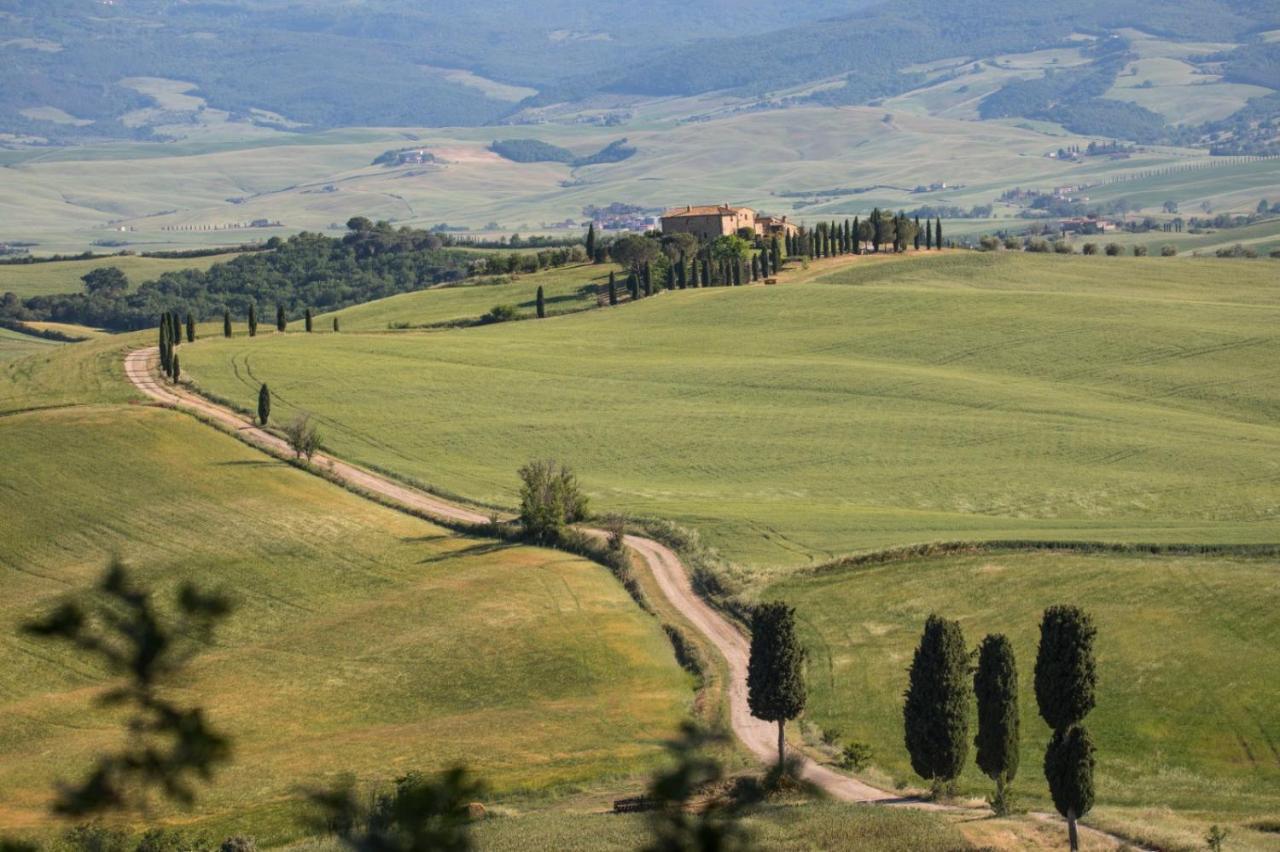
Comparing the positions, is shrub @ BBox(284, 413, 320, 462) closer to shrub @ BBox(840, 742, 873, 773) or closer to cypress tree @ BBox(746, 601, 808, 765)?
cypress tree @ BBox(746, 601, 808, 765)

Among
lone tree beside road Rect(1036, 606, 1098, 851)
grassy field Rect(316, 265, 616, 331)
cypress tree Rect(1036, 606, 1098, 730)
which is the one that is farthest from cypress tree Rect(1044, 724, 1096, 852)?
grassy field Rect(316, 265, 616, 331)

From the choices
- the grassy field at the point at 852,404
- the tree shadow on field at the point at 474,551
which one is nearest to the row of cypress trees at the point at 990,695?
the grassy field at the point at 852,404

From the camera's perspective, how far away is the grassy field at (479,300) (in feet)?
494

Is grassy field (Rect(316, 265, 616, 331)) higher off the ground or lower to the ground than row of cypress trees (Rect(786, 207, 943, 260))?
lower

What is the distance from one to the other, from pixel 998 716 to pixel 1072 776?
13.8 ft

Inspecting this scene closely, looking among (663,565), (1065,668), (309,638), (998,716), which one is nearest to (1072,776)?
(998,716)

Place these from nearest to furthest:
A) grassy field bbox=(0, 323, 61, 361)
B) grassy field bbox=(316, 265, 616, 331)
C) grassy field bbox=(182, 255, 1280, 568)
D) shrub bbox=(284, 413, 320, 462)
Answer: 1. grassy field bbox=(182, 255, 1280, 568)
2. shrub bbox=(284, 413, 320, 462)
3. grassy field bbox=(0, 323, 61, 361)
4. grassy field bbox=(316, 265, 616, 331)

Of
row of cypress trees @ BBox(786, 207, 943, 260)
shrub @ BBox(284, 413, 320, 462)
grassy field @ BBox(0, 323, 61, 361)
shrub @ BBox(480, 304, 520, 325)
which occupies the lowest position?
shrub @ BBox(284, 413, 320, 462)

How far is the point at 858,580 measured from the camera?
63906 millimetres

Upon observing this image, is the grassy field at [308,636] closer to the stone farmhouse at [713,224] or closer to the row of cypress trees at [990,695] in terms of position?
the row of cypress trees at [990,695]

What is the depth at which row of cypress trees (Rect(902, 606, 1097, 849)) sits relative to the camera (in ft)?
137

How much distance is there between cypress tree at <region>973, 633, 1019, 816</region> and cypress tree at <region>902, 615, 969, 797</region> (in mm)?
907

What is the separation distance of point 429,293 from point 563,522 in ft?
314

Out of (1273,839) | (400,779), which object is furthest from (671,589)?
(1273,839)
